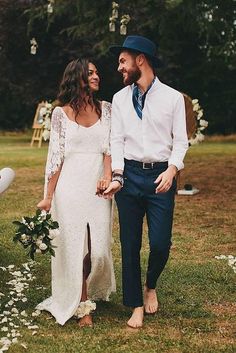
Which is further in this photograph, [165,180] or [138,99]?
[138,99]

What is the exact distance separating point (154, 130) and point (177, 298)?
163 centimetres

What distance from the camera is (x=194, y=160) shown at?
62.2 ft

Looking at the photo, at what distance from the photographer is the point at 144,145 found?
506 centimetres

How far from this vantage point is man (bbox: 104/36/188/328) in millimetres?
5055

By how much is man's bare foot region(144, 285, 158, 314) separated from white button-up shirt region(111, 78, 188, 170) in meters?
1.04

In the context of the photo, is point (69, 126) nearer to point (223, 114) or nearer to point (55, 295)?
point (55, 295)

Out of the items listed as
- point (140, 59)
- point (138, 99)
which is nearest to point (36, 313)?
point (138, 99)

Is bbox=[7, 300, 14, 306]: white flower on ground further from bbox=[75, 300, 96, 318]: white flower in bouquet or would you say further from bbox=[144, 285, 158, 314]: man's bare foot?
bbox=[144, 285, 158, 314]: man's bare foot

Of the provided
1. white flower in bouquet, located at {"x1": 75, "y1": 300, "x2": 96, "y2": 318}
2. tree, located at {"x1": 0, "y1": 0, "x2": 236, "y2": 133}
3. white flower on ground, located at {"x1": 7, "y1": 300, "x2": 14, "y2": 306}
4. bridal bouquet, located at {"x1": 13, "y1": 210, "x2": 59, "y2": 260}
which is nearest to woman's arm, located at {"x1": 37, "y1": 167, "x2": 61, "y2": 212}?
bridal bouquet, located at {"x1": 13, "y1": 210, "x2": 59, "y2": 260}

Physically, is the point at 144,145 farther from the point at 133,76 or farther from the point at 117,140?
the point at 133,76

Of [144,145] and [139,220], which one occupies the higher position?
[144,145]

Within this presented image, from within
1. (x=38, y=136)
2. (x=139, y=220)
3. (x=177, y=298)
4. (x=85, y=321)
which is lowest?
(x=38, y=136)

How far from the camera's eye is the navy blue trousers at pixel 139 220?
511cm

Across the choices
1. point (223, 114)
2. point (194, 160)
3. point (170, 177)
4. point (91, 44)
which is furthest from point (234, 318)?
point (223, 114)
